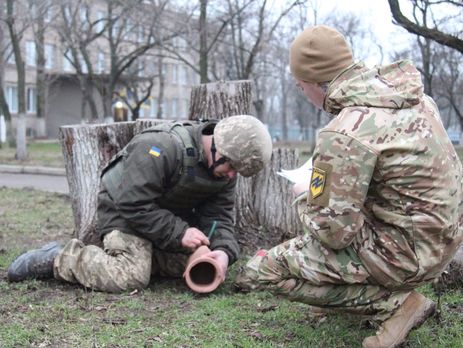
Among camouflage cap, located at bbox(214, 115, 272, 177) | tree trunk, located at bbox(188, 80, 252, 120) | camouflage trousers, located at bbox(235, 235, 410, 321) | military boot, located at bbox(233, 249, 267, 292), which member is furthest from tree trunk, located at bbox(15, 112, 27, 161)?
camouflage trousers, located at bbox(235, 235, 410, 321)

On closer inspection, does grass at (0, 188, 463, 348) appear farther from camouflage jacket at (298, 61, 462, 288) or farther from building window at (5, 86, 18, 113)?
building window at (5, 86, 18, 113)

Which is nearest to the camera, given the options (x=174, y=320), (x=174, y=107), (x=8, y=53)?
(x=174, y=320)

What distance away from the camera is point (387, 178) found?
2.53 metres

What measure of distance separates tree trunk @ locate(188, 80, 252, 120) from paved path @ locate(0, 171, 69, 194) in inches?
229

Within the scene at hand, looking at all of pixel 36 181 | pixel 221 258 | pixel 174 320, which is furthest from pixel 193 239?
pixel 36 181

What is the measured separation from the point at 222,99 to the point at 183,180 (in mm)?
1232

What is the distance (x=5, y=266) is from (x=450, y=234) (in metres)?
3.11

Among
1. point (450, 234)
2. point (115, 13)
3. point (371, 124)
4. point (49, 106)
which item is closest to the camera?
point (371, 124)

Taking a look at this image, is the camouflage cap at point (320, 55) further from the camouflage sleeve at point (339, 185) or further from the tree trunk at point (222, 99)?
the tree trunk at point (222, 99)

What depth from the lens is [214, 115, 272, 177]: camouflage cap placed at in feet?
11.4

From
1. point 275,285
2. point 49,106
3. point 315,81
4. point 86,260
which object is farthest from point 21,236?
point 49,106

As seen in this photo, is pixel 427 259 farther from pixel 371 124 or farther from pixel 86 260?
pixel 86 260

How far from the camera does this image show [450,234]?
2.62 meters

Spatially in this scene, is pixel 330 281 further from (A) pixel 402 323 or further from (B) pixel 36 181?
(B) pixel 36 181
